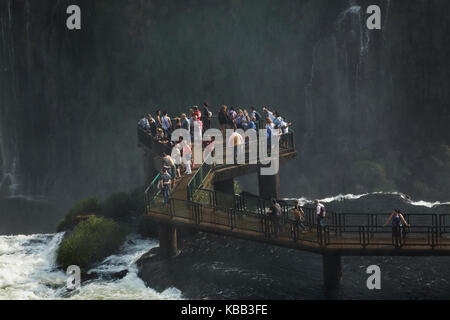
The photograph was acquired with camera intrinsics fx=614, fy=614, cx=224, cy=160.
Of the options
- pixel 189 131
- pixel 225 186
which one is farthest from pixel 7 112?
pixel 189 131

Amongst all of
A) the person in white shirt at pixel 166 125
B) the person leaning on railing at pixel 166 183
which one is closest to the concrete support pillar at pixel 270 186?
the person in white shirt at pixel 166 125

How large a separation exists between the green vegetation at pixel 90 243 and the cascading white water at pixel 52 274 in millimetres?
541

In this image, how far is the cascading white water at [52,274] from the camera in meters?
27.4

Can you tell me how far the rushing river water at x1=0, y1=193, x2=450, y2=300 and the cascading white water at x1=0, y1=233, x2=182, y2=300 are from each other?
44mm

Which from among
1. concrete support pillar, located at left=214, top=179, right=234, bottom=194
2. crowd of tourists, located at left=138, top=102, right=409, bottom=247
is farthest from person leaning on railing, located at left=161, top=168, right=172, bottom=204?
concrete support pillar, located at left=214, top=179, right=234, bottom=194

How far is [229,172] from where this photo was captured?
109ft

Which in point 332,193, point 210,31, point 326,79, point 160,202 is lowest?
point 332,193

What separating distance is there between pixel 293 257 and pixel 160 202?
23.6 ft

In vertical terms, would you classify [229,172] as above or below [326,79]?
below

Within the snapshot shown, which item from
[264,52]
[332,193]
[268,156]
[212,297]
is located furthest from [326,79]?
[212,297]

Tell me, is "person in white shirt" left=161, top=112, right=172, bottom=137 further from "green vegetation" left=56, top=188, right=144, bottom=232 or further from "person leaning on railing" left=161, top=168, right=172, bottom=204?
"green vegetation" left=56, top=188, right=144, bottom=232

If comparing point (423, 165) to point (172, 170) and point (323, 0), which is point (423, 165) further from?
point (172, 170)

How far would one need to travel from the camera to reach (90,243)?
3197 centimetres
